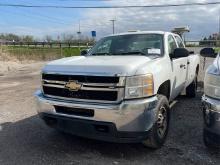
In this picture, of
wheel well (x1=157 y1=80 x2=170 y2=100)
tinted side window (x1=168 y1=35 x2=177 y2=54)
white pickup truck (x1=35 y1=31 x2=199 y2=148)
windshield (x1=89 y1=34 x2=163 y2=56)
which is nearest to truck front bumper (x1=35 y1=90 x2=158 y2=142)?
white pickup truck (x1=35 y1=31 x2=199 y2=148)

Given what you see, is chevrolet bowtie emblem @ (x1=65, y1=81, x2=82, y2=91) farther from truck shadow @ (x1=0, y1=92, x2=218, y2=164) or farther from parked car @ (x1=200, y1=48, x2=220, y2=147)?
parked car @ (x1=200, y1=48, x2=220, y2=147)

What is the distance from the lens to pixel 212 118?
375cm

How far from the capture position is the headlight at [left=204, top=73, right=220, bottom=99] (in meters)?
3.75

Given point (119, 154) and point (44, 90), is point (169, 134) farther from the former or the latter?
point (44, 90)

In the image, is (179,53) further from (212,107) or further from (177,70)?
(212,107)

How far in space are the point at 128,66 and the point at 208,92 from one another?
1050 mm

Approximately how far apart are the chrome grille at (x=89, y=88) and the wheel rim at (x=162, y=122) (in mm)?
826

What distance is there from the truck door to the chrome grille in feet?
5.59

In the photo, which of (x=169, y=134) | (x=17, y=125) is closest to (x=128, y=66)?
(x=169, y=134)

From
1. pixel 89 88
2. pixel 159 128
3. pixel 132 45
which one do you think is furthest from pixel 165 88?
pixel 89 88

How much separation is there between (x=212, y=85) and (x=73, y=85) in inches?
71.1

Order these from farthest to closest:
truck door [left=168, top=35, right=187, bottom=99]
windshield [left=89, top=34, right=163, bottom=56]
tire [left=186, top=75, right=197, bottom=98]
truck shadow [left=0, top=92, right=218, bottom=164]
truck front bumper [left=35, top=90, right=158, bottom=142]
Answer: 1. tire [left=186, top=75, right=197, bottom=98]
2. truck door [left=168, top=35, right=187, bottom=99]
3. windshield [left=89, top=34, right=163, bottom=56]
4. truck shadow [left=0, top=92, right=218, bottom=164]
5. truck front bumper [left=35, top=90, right=158, bottom=142]

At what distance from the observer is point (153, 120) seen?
4.12 meters

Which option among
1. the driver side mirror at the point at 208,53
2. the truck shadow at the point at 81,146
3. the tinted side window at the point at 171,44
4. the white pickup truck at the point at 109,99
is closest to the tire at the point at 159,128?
the white pickup truck at the point at 109,99
